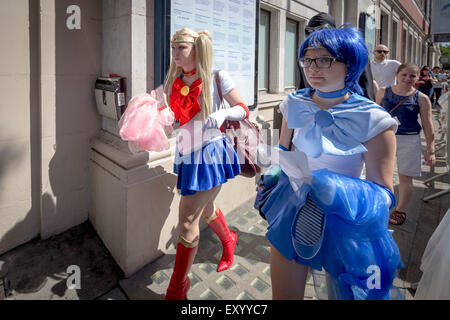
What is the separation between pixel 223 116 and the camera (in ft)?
6.49

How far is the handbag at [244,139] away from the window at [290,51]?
11.5 ft

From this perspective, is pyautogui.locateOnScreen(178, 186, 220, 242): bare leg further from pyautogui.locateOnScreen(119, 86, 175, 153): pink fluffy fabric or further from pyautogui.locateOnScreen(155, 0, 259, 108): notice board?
pyautogui.locateOnScreen(155, 0, 259, 108): notice board

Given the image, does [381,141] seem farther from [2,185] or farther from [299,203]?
[2,185]

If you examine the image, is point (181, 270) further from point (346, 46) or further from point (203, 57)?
point (346, 46)

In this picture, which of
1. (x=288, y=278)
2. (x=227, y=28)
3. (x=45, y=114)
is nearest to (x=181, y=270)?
(x=288, y=278)

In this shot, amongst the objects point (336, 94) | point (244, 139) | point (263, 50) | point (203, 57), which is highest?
point (263, 50)

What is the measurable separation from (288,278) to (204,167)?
93 cm

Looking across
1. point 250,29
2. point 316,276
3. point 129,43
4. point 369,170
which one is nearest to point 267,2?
point 250,29

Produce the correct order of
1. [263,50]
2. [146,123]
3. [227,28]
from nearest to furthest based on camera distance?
[146,123]
[227,28]
[263,50]

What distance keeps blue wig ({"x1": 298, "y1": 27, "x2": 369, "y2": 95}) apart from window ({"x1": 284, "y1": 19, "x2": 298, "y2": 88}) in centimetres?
405

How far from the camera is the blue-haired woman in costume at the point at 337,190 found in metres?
1.20

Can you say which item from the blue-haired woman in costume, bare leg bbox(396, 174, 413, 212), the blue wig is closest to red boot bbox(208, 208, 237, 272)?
the blue-haired woman in costume

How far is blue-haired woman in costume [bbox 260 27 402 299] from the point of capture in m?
1.20

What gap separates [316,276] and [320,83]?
0.93 meters
